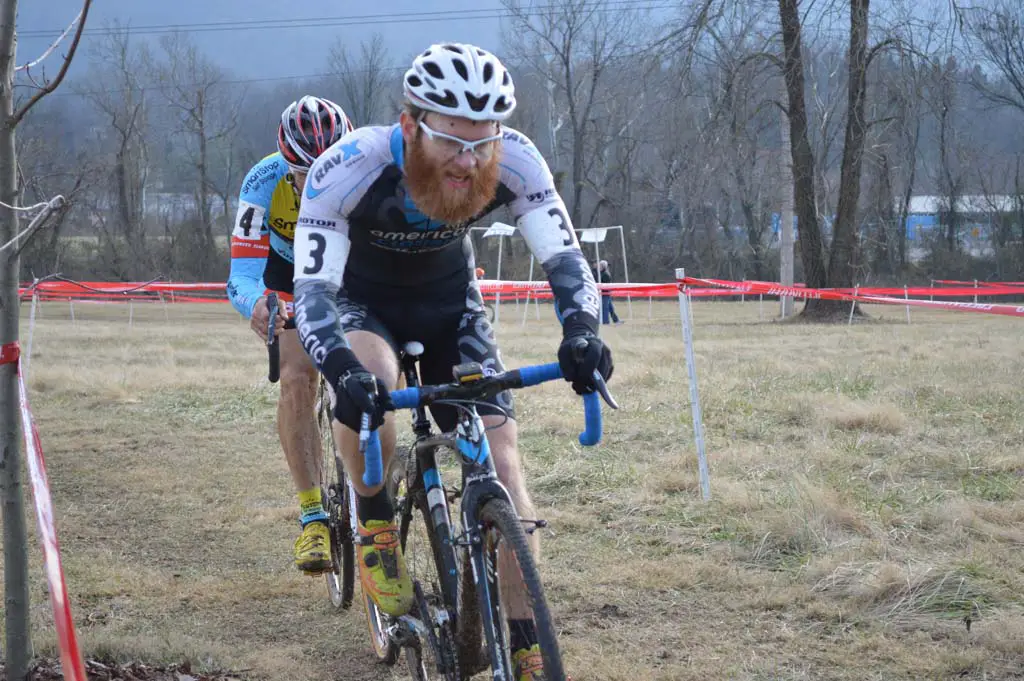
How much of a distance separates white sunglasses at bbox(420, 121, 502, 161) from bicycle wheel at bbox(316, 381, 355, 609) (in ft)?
5.44

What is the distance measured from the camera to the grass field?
4.10 m

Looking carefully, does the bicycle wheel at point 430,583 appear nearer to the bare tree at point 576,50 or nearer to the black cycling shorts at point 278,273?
the black cycling shorts at point 278,273

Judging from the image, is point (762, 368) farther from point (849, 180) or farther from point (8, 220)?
point (849, 180)

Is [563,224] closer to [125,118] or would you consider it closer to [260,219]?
[260,219]

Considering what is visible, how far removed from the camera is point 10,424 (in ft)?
11.1

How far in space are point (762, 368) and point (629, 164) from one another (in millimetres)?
44283

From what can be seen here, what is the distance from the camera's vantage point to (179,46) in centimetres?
5684

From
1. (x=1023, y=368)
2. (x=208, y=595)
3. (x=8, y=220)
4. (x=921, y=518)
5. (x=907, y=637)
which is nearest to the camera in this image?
(x=8, y=220)

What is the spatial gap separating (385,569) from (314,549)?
1.16 meters

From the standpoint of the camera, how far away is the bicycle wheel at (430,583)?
3.06 metres

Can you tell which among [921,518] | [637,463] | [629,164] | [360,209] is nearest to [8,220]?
[360,209]

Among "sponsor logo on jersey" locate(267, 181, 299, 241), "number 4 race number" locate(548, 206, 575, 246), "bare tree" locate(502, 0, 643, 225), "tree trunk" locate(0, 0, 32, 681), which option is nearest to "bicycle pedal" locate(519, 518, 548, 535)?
"number 4 race number" locate(548, 206, 575, 246)

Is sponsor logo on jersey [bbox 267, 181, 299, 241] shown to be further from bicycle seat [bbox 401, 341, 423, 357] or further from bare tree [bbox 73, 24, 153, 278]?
bare tree [bbox 73, 24, 153, 278]

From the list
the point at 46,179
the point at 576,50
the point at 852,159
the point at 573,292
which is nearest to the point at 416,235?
the point at 573,292
